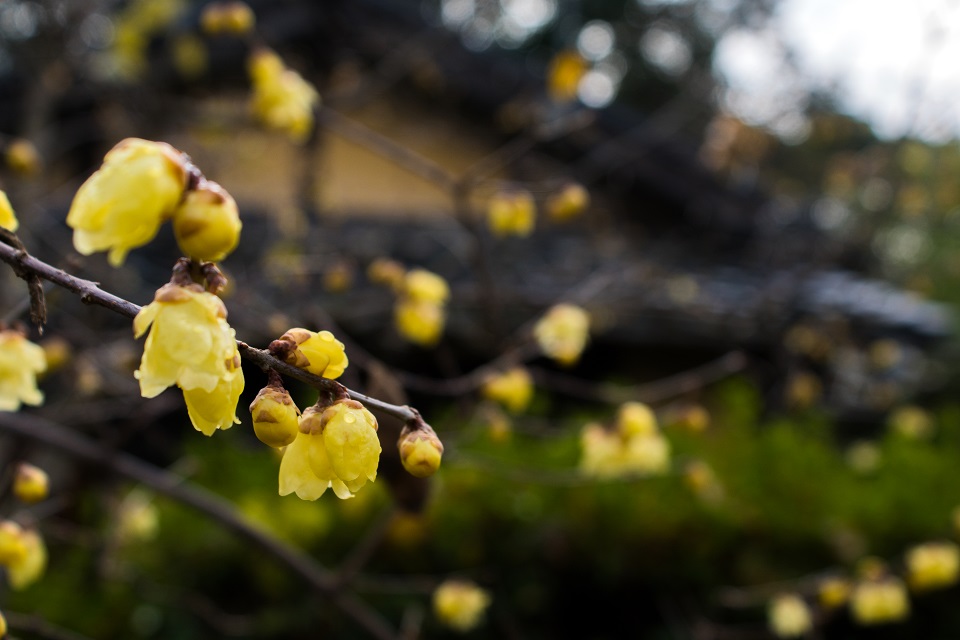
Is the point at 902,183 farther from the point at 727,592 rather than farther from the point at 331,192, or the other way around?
the point at 727,592

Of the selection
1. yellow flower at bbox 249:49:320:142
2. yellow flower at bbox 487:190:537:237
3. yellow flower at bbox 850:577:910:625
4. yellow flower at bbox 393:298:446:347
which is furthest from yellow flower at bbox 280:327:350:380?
yellow flower at bbox 850:577:910:625

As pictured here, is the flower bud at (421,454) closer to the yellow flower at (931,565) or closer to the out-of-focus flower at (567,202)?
the out-of-focus flower at (567,202)

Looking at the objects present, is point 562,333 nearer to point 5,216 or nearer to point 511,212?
point 511,212

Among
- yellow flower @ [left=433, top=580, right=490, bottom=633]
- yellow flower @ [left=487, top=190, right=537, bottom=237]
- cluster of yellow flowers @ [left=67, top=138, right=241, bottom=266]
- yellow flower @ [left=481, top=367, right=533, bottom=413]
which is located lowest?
cluster of yellow flowers @ [left=67, top=138, right=241, bottom=266]

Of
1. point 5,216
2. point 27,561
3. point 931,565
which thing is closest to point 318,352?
point 5,216

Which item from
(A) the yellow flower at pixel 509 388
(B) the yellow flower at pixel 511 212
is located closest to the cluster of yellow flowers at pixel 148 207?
(A) the yellow flower at pixel 509 388

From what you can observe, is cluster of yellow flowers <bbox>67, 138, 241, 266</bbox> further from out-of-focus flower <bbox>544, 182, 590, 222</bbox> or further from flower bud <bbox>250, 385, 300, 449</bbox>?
out-of-focus flower <bbox>544, 182, 590, 222</bbox>
